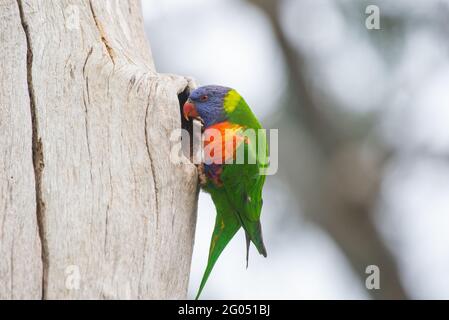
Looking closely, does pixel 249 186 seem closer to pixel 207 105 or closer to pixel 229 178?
pixel 229 178

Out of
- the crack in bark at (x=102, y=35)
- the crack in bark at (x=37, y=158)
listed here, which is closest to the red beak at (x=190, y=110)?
the crack in bark at (x=102, y=35)

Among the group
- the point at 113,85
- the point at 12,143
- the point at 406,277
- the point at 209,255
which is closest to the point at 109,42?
the point at 113,85

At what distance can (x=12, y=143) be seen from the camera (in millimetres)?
2316

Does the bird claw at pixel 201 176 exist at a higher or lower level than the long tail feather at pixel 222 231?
higher

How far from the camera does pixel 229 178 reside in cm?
288

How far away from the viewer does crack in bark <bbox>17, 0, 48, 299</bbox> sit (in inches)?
82.8

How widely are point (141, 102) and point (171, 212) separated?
45 centimetres

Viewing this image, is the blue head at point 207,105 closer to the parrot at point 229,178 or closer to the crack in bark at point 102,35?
the parrot at point 229,178

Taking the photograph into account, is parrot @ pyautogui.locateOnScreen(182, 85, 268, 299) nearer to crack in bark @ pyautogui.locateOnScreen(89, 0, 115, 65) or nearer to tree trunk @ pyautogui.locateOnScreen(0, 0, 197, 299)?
tree trunk @ pyautogui.locateOnScreen(0, 0, 197, 299)

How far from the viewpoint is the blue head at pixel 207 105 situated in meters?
2.90

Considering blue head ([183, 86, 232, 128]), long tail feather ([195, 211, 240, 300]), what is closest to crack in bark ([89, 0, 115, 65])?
blue head ([183, 86, 232, 128])

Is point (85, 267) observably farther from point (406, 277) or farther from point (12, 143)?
point (406, 277)

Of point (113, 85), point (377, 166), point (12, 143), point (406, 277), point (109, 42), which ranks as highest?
point (109, 42)

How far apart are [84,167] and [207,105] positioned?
0.82 meters
